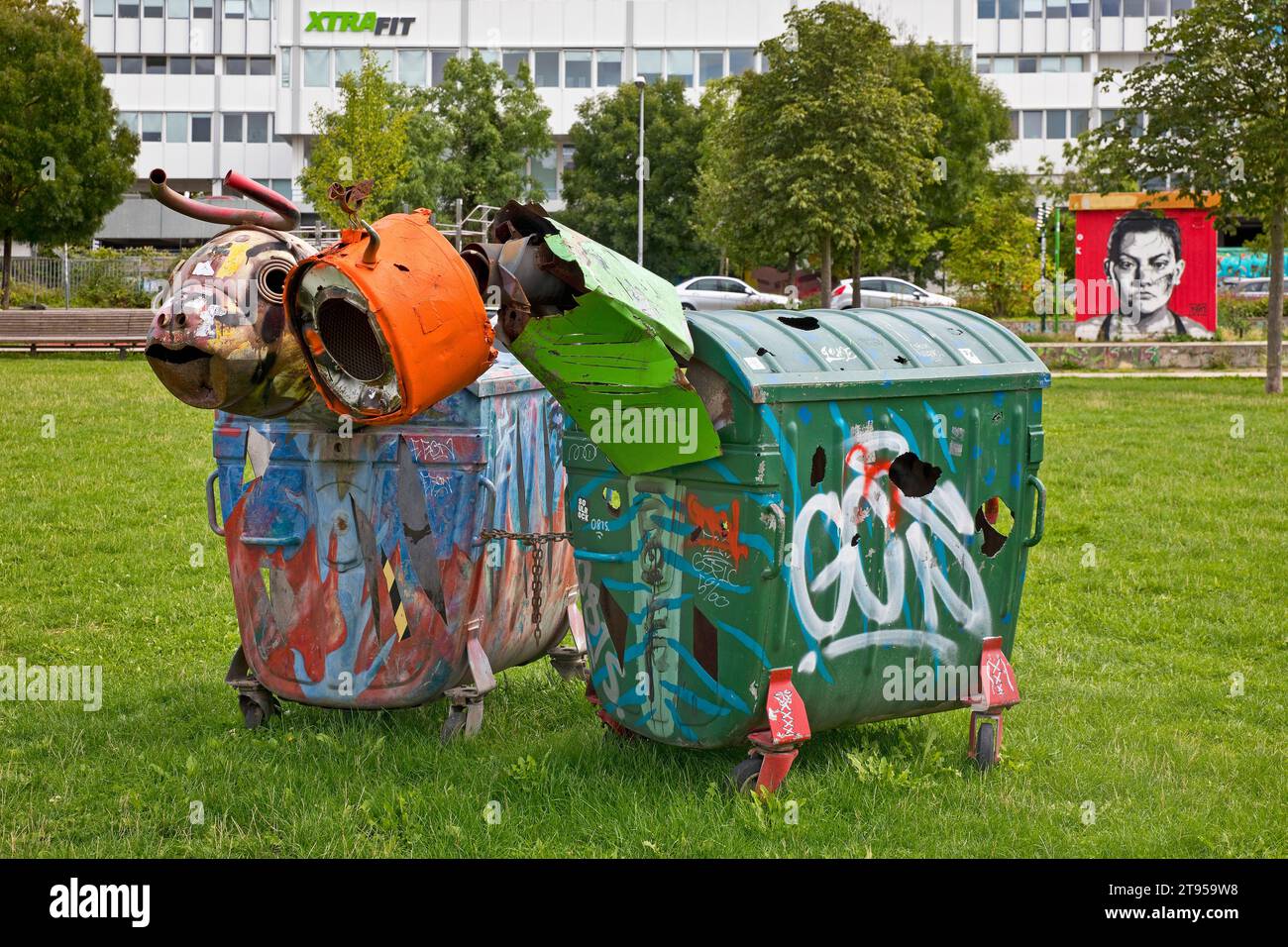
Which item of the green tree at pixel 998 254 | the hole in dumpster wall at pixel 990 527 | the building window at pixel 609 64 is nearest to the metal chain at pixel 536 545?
the hole in dumpster wall at pixel 990 527

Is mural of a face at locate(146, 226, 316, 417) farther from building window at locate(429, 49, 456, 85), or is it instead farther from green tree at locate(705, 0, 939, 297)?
building window at locate(429, 49, 456, 85)

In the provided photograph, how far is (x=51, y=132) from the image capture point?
2933cm

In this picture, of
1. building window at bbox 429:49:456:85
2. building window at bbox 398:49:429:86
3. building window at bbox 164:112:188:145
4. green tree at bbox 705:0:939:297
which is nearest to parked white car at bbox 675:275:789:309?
green tree at bbox 705:0:939:297

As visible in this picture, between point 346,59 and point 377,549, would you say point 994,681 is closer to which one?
point 377,549

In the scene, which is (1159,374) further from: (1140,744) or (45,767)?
(45,767)

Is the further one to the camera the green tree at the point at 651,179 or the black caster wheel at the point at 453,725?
the green tree at the point at 651,179

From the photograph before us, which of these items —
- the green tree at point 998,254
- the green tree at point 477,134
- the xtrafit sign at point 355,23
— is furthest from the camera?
the xtrafit sign at point 355,23

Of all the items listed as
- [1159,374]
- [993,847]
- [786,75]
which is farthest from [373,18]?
[993,847]

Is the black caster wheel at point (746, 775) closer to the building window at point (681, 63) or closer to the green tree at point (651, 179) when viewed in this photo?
the green tree at point (651, 179)

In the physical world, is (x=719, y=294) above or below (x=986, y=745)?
above

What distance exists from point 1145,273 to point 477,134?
20.0 metres

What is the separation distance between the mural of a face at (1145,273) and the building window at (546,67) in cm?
2733

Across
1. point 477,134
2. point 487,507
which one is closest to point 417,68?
point 477,134

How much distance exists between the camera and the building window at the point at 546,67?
51844 millimetres
